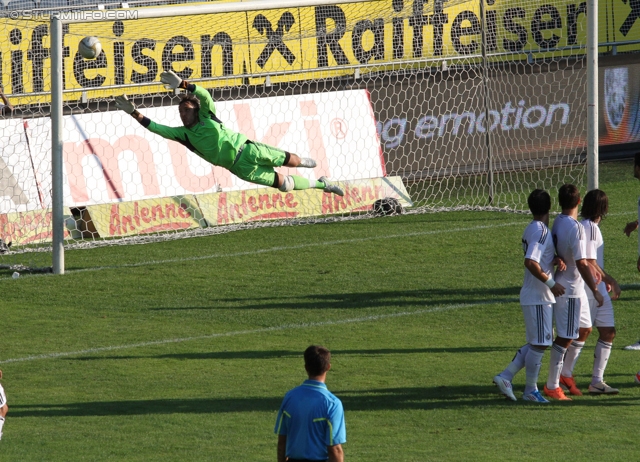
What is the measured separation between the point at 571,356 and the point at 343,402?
1761 millimetres

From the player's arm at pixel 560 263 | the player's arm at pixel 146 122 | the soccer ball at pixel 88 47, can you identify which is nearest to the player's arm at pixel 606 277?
the player's arm at pixel 560 263

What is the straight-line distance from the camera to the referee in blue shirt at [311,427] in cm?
527

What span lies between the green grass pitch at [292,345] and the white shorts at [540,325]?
1.63ft

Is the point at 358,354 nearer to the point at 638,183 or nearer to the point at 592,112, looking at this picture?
the point at 592,112

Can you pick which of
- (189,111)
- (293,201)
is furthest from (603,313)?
(293,201)

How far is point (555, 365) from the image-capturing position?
8195mm

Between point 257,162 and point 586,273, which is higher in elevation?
point 257,162

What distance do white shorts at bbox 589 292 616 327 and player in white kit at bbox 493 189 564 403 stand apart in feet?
1.82

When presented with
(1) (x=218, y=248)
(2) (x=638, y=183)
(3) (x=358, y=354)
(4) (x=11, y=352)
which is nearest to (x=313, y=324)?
(3) (x=358, y=354)

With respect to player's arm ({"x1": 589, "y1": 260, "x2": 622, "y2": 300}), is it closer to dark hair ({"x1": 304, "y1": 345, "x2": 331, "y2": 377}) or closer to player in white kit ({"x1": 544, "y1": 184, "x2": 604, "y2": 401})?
player in white kit ({"x1": 544, "y1": 184, "x2": 604, "y2": 401})

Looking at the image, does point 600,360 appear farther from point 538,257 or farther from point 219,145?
point 219,145

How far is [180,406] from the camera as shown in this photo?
325 inches

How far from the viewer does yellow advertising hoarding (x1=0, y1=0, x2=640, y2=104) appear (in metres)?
18.8

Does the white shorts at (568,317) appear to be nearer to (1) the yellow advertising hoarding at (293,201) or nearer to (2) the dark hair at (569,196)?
(2) the dark hair at (569,196)
